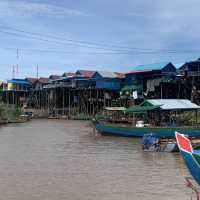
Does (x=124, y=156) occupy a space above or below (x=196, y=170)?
below

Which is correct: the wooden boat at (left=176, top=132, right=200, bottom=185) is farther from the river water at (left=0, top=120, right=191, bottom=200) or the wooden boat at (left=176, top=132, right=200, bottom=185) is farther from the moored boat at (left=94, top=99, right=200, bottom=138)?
the moored boat at (left=94, top=99, right=200, bottom=138)

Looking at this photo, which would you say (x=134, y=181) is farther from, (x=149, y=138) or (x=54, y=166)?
(x=149, y=138)

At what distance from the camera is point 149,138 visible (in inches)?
928

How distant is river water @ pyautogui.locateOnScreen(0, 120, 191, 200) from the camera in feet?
41.1

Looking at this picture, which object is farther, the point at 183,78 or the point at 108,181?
the point at 183,78

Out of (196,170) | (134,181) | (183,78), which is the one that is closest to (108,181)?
(134,181)

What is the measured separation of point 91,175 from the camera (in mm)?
15867

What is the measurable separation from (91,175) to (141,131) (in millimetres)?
16301

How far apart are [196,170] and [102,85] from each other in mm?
54175

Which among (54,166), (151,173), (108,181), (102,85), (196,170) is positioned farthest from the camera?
(102,85)

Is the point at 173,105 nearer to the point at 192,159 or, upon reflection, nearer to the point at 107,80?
the point at 192,159

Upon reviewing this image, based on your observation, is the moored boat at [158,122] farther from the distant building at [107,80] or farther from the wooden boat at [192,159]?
the distant building at [107,80]

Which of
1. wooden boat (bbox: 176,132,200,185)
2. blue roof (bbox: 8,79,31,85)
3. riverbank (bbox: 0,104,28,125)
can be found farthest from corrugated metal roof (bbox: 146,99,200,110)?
blue roof (bbox: 8,79,31,85)

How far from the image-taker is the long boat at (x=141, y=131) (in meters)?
29.1
